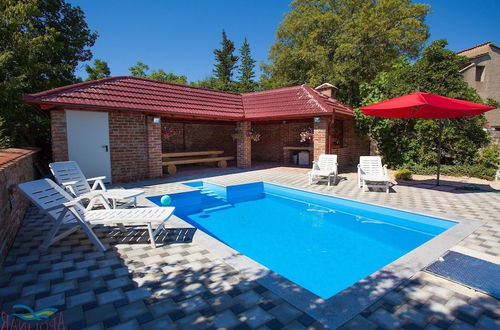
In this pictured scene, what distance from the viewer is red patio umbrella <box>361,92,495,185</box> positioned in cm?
658

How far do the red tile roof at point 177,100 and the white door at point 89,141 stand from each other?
485 millimetres

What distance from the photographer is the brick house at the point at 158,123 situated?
27.4ft

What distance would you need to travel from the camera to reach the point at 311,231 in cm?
578

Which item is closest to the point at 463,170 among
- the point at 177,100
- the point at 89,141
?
the point at 177,100

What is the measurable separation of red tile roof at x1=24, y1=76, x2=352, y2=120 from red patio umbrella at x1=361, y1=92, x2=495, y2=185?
328cm

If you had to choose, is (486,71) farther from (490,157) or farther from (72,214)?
(72,214)

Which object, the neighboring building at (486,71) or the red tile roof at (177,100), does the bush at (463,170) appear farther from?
the neighboring building at (486,71)

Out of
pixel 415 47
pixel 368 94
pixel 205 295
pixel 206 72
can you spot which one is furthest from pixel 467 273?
pixel 206 72

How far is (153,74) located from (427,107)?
3826 cm

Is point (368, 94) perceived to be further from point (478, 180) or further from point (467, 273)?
point (467, 273)

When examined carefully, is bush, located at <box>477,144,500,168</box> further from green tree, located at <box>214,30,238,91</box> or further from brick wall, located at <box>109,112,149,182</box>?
green tree, located at <box>214,30,238,91</box>

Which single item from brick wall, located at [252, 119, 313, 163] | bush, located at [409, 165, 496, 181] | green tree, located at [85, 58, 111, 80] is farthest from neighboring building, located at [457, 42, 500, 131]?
green tree, located at [85, 58, 111, 80]

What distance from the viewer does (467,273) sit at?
3188 millimetres

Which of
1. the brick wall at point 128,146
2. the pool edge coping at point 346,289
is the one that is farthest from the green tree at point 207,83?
the pool edge coping at point 346,289
